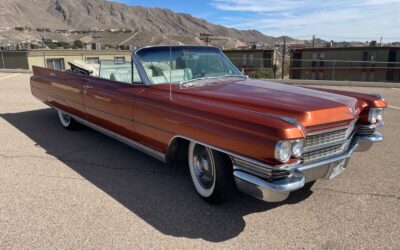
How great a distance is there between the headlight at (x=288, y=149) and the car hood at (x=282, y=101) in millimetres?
205

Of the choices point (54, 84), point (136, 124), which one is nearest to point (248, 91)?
point (136, 124)

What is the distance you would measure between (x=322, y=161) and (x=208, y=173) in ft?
3.62

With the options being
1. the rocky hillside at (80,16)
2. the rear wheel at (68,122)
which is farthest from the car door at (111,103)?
the rocky hillside at (80,16)

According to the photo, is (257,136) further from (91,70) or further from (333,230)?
(91,70)

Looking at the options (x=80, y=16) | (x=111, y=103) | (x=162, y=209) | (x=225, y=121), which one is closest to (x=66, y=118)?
(x=111, y=103)

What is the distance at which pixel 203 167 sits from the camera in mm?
3611

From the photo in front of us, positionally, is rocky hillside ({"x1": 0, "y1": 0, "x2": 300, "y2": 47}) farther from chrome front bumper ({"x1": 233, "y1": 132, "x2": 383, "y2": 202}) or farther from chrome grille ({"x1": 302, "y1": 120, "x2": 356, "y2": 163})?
chrome front bumper ({"x1": 233, "y1": 132, "x2": 383, "y2": 202})

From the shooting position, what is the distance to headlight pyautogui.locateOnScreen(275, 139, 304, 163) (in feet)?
8.82

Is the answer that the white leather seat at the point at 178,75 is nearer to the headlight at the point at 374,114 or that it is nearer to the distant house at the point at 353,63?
the headlight at the point at 374,114

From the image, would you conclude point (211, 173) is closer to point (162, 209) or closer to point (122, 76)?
point (162, 209)

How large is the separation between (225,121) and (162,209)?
1.10 meters

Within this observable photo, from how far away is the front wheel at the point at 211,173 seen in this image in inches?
128

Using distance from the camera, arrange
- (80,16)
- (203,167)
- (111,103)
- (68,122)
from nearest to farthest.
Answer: (203,167)
(111,103)
(68,122)
(80,16)

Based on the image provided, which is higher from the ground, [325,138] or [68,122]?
[325,138]
